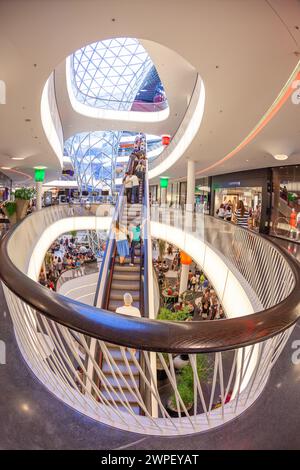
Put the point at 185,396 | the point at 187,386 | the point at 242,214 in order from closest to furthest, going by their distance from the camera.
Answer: the point at 185,396
the point at 187,386
the point at 242,214

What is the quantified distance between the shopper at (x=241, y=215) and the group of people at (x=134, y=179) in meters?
7.95

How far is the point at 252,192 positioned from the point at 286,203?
3372 mm

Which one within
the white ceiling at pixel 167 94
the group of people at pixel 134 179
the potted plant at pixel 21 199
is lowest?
the potted plant at pixel 21 199

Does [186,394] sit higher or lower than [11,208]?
lower

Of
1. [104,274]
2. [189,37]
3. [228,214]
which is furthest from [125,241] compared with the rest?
[228,214]

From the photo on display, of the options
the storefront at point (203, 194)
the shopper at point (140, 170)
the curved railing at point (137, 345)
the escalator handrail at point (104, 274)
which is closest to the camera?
the curved railing at point (137, 345)

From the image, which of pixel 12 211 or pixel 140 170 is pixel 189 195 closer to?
pixel 140 170

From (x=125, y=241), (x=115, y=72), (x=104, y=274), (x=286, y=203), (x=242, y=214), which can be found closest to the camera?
(x=104, y=274)

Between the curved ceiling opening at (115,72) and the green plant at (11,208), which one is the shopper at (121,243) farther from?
the curved ceiling opening at (115,72)

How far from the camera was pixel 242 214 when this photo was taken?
71.8 feet

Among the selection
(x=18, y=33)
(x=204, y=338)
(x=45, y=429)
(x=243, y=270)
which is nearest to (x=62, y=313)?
(x=204, y=338)

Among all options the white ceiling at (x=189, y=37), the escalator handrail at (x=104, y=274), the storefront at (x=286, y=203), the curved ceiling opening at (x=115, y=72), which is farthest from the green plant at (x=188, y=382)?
the curved ceiling opening at (x=115, y=72)

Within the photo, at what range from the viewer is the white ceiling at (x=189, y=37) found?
14.9 ft

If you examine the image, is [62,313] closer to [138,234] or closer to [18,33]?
[18,33]
